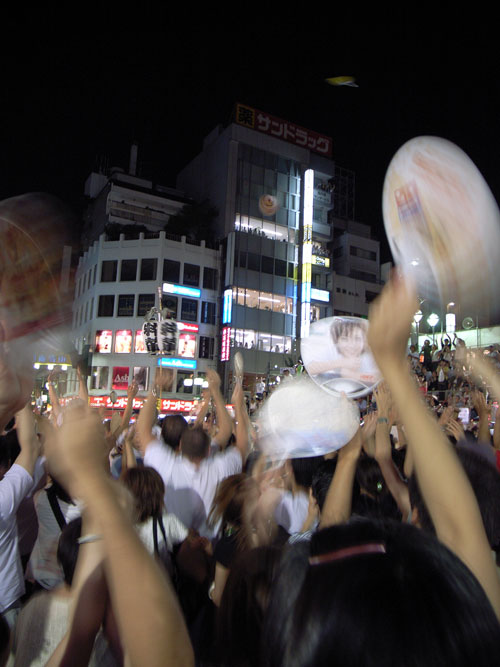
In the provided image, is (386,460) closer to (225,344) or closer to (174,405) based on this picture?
(174,405)

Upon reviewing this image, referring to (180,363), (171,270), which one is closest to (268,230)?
(171,270)

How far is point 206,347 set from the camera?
36062 millimetres

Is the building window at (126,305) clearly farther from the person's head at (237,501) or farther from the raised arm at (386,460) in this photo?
the person's head at (237,501)

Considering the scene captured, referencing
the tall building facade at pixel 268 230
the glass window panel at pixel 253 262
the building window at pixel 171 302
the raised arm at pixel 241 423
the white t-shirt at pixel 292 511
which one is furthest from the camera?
the glass window panel at pixel 253 262

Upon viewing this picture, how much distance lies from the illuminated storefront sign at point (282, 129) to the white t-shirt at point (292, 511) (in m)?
40.3

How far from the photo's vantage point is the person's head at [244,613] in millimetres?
1342

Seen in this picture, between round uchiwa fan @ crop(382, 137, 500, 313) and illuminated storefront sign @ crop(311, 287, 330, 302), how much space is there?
3767 centimetres

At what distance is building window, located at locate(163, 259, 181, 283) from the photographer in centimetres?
3603

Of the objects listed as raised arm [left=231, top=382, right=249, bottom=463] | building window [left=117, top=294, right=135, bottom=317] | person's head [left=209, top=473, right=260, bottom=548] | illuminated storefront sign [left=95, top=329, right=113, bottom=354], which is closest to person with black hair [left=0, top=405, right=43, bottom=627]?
person's head [left=209, top=473, right=260, bottom=548]

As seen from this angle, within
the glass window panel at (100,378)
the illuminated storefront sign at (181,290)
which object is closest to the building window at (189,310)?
the illuminated storefront sign at (181,290)

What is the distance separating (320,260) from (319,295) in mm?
3079

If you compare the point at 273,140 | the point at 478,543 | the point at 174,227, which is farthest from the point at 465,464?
the point at 273,140

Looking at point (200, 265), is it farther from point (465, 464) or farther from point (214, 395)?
point (465, 464)

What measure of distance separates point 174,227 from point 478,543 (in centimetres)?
3915
